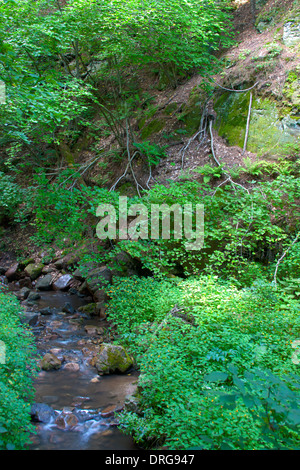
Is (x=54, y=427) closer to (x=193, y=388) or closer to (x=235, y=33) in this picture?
(x=193, y=388)

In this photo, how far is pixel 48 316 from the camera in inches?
321

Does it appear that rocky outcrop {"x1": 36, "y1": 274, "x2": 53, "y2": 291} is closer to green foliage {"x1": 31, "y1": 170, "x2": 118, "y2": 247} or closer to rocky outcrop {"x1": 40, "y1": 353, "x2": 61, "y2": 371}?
green foliage {"x1": 31, "y1": 170, "x2": 118, "y2": 247}

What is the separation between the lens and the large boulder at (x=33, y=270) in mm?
11281

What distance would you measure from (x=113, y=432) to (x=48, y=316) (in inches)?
188

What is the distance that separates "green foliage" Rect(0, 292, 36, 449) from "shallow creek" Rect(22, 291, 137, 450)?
0.48m

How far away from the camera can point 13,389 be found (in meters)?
3.46

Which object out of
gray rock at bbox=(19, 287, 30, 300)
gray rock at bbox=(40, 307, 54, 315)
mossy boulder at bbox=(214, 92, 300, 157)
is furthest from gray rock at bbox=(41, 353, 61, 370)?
mossy boulder at bbox=(214, 92, 300, 157)

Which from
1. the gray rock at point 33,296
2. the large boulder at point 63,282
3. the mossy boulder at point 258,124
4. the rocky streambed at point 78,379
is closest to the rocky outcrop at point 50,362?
the rocky streambed at point 78,379

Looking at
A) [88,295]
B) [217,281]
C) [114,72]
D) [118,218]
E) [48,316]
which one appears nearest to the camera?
[217,281]

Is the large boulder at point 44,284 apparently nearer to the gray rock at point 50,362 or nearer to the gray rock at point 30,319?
the gray rock at point 30,319

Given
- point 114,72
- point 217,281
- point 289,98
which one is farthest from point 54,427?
point 114,72

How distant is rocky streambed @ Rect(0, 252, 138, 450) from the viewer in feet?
12.6

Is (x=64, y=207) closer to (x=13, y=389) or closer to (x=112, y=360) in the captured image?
(x=112, y=360)

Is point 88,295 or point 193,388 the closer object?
point 193,388
